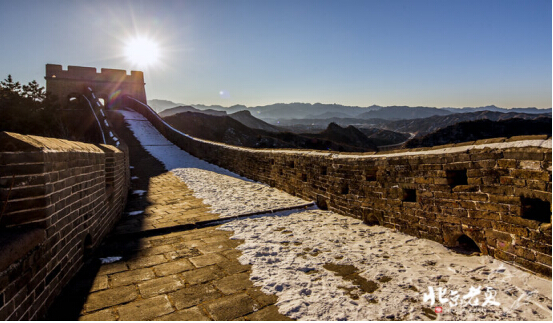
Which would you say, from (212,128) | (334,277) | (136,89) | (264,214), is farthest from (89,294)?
(136,89)

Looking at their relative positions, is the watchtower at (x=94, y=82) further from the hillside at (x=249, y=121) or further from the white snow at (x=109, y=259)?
the hillside at (x=249, y=121)

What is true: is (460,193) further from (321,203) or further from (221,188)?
(221,188)

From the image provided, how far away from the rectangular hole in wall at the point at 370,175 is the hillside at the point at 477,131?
88.0 feet

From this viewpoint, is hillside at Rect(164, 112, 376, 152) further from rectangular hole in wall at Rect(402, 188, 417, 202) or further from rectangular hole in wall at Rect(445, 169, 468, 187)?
rectangular hole in wall at Rect(445, 169, 468, 187)

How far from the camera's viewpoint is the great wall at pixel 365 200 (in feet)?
6.66

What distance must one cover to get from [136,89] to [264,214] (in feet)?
111

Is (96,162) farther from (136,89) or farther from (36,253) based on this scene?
(136,89)

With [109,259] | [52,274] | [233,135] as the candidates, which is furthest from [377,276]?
[233,135]

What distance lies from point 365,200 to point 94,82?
35.1 meters

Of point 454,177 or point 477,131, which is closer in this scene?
point 454,177

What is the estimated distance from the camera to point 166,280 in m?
2.80

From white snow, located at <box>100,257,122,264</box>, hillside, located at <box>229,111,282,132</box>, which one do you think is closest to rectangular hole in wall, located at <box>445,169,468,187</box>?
white snow, located at <box>100,257,122,264</box>

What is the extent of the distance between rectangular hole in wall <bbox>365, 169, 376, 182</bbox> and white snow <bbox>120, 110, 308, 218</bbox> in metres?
1.77

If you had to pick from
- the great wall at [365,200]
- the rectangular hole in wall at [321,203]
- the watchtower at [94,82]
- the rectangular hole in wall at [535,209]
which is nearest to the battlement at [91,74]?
the watchtower at [94,82]
